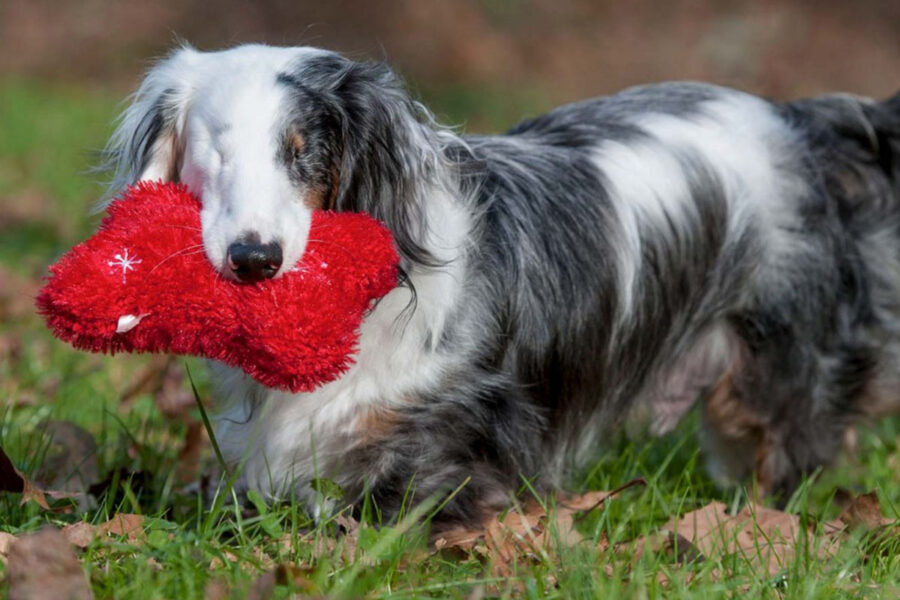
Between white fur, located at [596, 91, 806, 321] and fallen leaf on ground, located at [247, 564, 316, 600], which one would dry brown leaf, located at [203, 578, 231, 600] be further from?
white fur, located at [596, 91, 806, 321]

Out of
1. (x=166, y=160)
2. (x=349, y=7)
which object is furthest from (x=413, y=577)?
(x=349, y=7)

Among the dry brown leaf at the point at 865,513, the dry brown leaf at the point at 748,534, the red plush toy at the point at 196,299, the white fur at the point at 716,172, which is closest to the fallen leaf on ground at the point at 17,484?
the red plush toy at the point at 196,299

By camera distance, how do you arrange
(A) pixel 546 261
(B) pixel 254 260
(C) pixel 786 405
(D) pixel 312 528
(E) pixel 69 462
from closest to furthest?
(B) pixel 254 260, (D) pixel 312 528, (A) pixel 546 261, (E) pixel 69 462, (C) pixel 786 405

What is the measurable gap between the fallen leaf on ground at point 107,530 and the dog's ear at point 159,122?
0.85 meters

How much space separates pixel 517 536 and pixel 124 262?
110 cm

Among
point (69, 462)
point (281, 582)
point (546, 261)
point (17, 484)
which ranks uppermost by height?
point (546, 261)

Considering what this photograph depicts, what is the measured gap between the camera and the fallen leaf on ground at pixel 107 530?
2.56m

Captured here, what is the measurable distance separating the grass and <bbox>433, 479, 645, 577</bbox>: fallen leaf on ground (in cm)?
4

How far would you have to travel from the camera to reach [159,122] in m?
2.90

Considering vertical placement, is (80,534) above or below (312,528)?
above

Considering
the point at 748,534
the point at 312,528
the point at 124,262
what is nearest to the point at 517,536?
the point at 312,528

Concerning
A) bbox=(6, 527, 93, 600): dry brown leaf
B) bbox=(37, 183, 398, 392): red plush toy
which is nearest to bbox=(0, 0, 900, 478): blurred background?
bbox=(37, 183, 398, 392): red plush toy

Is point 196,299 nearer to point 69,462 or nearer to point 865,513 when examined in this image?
point 69,462

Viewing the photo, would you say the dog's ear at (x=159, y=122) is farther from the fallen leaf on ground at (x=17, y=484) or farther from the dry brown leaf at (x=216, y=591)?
the dry brown leaf at (x=216, y=591)
